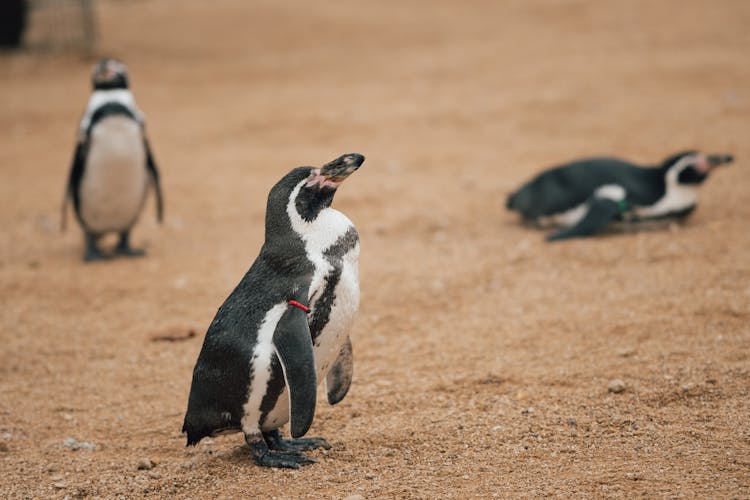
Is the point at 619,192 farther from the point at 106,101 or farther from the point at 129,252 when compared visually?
the point at 106,101

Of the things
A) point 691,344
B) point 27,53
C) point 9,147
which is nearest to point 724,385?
point 691,344

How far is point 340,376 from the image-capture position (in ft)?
12.6

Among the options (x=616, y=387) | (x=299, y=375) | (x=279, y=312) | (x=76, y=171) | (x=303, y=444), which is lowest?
(x=303, y=444)

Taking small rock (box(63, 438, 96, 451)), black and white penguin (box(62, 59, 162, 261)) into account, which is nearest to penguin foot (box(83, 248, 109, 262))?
black and white penguin (box(62, 59, 162, 261))

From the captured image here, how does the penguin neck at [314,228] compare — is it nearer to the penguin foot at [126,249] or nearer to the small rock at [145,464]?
the small rock at [145,464]

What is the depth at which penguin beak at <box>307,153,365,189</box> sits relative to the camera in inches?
135

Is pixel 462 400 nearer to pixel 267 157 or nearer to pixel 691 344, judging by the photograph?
pixel 691 344

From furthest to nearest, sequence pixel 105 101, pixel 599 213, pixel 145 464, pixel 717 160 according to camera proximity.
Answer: pixel 105 101, pixel 717 160, pixel 599 213, pixel 145 464

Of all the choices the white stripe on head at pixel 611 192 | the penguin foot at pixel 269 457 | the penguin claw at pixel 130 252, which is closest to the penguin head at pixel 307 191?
the penguin foot at pixel 269 457

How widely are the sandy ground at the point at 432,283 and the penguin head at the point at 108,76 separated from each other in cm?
145

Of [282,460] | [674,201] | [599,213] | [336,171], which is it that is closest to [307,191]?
[336,171]

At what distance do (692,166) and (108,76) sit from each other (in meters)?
4.73

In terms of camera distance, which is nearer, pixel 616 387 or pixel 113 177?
pixel 616 387

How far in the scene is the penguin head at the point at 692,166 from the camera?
6824 millimetres
